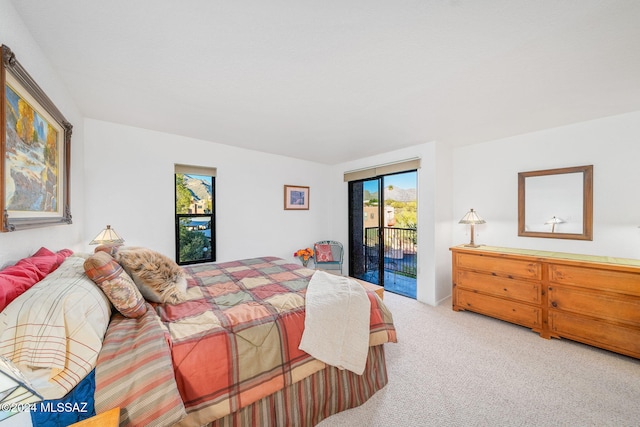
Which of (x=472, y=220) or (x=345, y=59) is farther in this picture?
(x=472, y=220)

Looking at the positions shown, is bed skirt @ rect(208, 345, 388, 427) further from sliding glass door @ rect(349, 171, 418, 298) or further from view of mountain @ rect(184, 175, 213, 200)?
view of mountain @ rect(184, 175, 213, 200)

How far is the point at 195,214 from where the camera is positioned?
11.3 feet

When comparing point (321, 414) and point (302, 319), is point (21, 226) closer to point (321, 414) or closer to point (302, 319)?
point (302, 319)

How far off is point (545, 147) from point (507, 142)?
0.40m

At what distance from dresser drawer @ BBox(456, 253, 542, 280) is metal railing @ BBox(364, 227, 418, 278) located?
3.08 feet

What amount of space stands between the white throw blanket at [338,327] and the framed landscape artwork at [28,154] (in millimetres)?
1629

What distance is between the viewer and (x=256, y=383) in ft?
4.23

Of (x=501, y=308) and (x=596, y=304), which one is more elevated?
(x=596, y=304)

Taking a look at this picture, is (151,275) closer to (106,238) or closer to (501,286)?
(106,238)

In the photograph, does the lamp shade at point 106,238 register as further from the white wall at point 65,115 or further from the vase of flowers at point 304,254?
the vase of flowers at point 304,254

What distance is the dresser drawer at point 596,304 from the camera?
209 cm

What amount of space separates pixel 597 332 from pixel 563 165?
1794mm

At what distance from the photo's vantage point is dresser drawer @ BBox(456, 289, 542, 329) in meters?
2.58

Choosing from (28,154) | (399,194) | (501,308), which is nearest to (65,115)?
(28,154)
